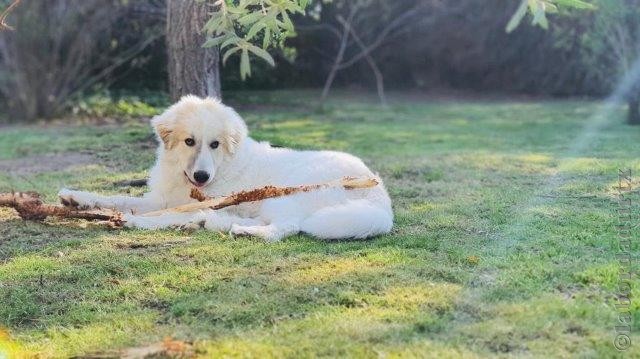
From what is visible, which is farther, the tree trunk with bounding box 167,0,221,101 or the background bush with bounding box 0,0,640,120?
the background bush with bounding box 0,0,640,120

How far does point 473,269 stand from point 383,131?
736 centimetres

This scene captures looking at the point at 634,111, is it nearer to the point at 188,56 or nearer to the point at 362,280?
the point at 188,56

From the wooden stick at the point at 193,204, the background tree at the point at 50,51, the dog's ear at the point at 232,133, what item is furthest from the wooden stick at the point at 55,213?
the background tree at the point at 50,51

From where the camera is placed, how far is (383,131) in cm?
1090

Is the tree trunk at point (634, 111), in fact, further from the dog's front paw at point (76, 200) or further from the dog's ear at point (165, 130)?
the dog's front paw at point (76, 200)

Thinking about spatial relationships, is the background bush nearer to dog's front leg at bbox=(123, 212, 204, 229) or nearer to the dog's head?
the dog's head

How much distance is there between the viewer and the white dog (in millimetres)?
4273

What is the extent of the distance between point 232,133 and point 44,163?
3.61 meters

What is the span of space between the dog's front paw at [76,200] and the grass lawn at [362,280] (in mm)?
249

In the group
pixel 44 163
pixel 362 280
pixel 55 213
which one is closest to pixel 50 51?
pixel 44 163

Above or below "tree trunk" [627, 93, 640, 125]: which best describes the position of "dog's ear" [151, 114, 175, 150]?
above

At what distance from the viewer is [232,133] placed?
15.8 ft

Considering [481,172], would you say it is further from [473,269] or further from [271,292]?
[271,292]

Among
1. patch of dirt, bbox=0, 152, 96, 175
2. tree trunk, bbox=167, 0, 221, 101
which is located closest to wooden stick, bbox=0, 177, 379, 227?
patch of dirt, bbox=0, 152, 96, 175
